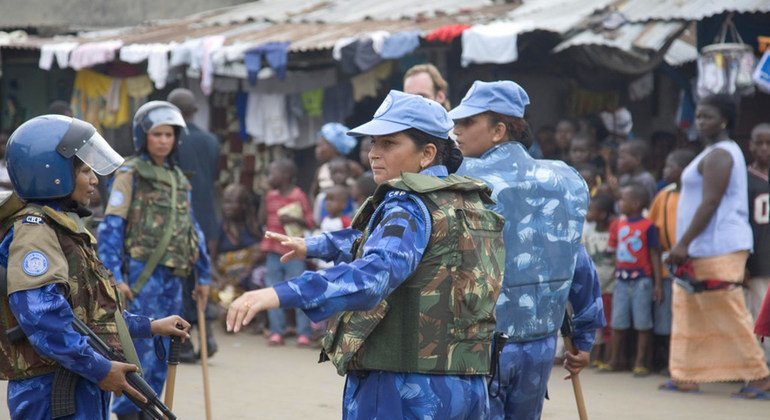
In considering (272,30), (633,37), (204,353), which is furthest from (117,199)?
(272,30)

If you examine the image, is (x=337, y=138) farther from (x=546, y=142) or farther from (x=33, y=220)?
(x=33, y=220)

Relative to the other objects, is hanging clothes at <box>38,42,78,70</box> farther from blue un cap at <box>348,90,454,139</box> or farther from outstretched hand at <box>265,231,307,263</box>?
blue un cap at <box>348,90,454,139</box>

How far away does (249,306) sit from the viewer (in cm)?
331

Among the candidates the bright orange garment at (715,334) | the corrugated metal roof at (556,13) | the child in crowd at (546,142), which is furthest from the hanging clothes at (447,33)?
the bright orange garment at (715,334)

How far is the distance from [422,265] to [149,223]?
3465 millimetres

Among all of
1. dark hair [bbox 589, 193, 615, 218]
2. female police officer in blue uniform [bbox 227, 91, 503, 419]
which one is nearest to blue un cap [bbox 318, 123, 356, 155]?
dark hair [bbox 589, 193, 615, 218]

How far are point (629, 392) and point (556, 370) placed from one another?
1088 mm

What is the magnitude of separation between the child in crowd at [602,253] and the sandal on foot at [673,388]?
80 centimetres

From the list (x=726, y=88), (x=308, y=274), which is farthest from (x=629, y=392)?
(x=308, y=274)

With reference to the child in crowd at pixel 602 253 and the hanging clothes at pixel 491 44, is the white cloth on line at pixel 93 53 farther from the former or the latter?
the child in crowd at pixel 602 253

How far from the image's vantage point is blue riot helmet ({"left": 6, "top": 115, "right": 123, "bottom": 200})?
427cm

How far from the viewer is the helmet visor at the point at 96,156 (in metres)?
4.34

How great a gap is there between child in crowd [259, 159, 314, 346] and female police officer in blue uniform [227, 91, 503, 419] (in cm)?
702

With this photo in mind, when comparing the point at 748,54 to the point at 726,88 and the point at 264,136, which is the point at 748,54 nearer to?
the point at 726,88
